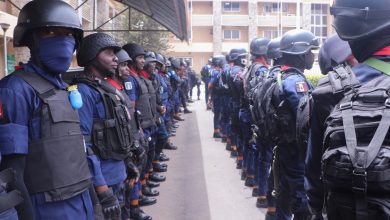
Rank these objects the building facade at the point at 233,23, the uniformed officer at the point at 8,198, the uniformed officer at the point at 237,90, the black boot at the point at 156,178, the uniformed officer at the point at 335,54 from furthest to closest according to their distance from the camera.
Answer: the building facade at the point at 233,23, the uniformed officer at the point at 237,90, the black boot at the point at 156,178, the uniformed officer at the point at 335,54, the uniformed officer at the point at 8,198

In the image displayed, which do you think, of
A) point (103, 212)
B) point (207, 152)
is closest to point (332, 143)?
point (103, 212)

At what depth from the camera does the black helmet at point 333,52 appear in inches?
119

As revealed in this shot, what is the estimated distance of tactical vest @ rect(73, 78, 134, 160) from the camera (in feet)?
11.3

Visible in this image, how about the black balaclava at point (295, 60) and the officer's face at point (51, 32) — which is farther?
the black balaclava at point (295, 60)

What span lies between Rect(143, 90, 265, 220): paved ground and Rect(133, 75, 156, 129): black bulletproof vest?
4.10 ft

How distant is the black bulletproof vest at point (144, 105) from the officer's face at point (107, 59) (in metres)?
1.74

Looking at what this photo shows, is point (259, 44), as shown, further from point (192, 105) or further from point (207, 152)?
point (192, 105)

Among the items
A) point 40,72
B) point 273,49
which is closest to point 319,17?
point 273,49

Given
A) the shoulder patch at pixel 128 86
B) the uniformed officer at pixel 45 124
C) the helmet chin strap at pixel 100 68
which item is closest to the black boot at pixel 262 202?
the shoulder patch at pixel 128 86

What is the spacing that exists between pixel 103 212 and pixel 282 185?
1925 millimetres

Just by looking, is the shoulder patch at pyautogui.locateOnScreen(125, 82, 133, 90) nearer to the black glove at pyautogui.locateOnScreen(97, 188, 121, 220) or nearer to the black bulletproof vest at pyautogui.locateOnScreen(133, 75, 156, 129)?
Answer: the black bulletproof vest at pyautogui.locateOnScreen(133, 75, 156, 129)

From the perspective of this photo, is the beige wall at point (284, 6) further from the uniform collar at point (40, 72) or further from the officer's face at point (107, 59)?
the uniform collar at point (40, 72)

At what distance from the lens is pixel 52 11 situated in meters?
2.66

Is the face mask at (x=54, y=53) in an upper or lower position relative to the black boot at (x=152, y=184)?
upper
